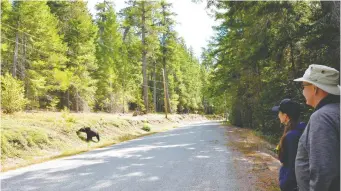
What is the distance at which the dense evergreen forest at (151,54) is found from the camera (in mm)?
10406

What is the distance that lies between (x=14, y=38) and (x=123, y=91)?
17.1 meters

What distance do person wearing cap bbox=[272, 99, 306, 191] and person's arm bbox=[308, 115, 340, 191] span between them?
131 centimetres

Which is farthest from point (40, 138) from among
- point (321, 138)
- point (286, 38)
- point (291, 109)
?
point (321, 138)

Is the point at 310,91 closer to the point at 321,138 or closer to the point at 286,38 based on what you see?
the point at 321,138

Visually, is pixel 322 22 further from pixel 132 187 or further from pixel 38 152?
pixel 38 152

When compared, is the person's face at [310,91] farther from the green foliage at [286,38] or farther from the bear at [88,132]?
the bear at [88,132]

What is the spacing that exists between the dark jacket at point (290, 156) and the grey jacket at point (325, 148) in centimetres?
120

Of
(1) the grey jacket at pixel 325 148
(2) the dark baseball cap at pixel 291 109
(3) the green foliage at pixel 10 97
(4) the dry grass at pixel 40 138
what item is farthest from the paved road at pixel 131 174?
(3) the green foliage at pixel 10 97

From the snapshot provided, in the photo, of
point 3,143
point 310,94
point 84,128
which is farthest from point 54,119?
point 310,94

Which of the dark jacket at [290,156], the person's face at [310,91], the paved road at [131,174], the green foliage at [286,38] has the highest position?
the green foliage at [286,38]

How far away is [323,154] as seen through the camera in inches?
83.8

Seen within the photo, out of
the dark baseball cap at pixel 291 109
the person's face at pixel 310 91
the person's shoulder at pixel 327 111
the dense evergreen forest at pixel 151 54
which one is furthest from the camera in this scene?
the dense evergreen forest at pixel 151 54

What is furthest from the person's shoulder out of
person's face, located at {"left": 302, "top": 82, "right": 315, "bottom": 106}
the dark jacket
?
the dark jacket

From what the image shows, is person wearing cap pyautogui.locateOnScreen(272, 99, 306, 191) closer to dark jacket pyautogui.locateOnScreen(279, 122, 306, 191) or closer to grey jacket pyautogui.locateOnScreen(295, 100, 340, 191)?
dark jacket pyautogui.locateOnScreen(279, 122, 306, 191)
